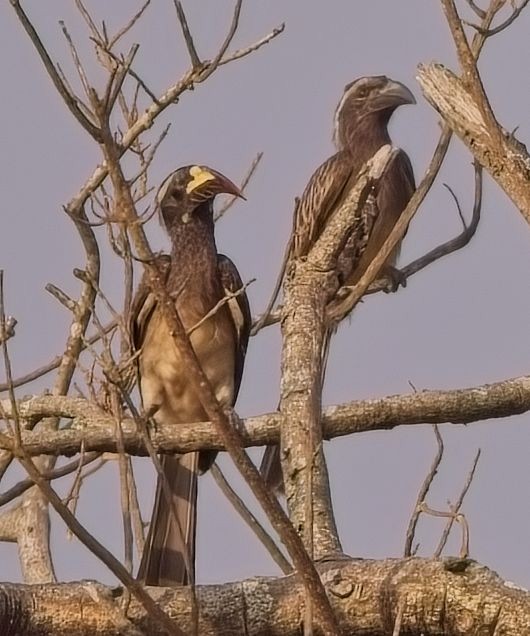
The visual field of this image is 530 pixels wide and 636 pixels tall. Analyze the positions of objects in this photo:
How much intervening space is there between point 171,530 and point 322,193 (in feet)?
7.75

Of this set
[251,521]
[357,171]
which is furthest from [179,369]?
[251,521]

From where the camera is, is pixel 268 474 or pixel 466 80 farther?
pixel 268 474

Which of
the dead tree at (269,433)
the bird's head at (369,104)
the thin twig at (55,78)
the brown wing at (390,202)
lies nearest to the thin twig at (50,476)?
the dead tree at (269,433)

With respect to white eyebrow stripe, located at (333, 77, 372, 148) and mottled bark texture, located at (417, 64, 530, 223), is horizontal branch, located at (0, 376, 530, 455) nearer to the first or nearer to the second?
mottled bark texture, located at (417, 64, 530, 223)

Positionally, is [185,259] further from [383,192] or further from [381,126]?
[381,126]

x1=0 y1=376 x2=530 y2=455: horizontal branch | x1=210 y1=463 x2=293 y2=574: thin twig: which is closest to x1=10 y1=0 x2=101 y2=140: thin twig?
x1=210 y1=463 x2=293 y2=574: thin twig

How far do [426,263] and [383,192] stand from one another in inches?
65.8

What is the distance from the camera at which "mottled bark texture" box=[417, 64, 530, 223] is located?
2.71m

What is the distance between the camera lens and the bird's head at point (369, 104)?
6.86m

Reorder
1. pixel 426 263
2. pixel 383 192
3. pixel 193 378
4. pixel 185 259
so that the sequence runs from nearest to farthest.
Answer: pixel 193 378, pixel 426 263, pixel 185 259, pixel 383 192

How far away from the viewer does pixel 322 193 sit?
619cm

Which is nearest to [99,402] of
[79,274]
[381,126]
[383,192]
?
[79,274]

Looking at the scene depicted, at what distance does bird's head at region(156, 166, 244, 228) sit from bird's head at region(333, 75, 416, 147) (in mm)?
1696

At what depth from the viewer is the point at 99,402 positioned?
3.69 metres
